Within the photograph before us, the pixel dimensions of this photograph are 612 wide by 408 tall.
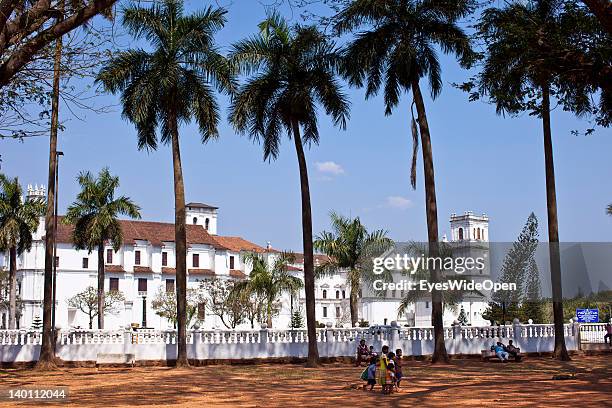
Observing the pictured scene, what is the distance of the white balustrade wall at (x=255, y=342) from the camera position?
32.5 metres

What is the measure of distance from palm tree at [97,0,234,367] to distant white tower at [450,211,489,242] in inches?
4727

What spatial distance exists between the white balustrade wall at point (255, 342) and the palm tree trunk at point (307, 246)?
328 centimetres

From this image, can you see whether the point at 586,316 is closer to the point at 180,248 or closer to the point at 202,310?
the point at 180,248

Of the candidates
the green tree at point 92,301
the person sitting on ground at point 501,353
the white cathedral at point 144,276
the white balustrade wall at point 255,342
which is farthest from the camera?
the white cathedral at point 144,276

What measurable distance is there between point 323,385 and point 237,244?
87830 mm

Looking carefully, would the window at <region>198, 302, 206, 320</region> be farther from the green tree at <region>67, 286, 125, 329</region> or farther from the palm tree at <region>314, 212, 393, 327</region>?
the palm tree at <region>314, 212, 393, 327</region>

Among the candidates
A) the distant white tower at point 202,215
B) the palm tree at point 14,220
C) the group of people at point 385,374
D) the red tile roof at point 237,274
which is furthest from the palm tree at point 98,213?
the distant white tower at point 202,215

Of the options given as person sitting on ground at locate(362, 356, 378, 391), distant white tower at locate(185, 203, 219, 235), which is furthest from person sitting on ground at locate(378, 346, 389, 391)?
distant white tower at locate(185, 203, 219, 235)

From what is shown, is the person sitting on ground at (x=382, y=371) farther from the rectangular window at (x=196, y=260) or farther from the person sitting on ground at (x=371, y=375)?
the rectangular window at (x=196, y=260)

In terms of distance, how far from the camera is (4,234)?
177 ft

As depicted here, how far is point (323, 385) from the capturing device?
73.7ft

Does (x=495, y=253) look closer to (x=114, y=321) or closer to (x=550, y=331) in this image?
(x=550, y=331)

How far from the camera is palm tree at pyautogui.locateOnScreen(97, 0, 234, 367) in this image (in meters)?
30.3

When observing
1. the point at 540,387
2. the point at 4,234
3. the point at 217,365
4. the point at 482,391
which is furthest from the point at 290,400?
the point at 4,234
